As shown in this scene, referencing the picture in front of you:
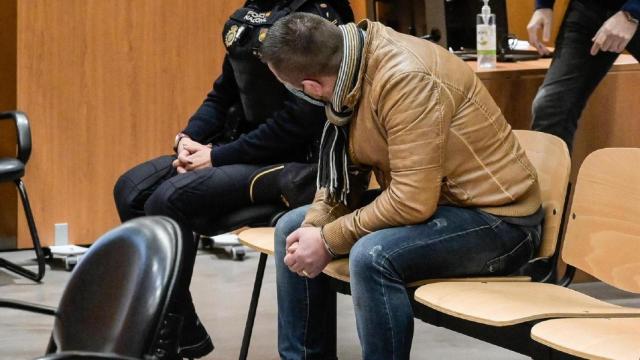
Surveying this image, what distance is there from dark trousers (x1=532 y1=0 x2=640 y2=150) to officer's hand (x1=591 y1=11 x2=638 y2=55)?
0.32 feet

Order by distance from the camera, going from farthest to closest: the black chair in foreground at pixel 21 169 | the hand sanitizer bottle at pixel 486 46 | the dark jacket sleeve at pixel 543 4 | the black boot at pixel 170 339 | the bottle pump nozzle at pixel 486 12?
the black chair in foreground at pixel 21 169, the bottle pump nozzle at pixel 486 12, the hand sanitizer bottle at pixel 486 46, the dark jacket sleeve at pixel 543 4, the black boot at pixel 170 339

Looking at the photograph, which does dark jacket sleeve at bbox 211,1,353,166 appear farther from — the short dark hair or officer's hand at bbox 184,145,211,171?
the short dark hair

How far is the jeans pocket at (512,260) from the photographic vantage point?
249 centimetres

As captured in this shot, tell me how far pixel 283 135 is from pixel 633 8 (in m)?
1.07

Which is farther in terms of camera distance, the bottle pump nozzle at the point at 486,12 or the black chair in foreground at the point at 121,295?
the bottle pump nozzle at the point at 486,12

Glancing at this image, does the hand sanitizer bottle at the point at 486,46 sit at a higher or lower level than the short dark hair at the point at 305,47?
lower

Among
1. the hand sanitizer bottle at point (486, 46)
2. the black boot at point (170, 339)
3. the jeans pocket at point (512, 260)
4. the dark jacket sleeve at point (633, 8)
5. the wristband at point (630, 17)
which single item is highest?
the dark jacket sleeve at point (633, 8)

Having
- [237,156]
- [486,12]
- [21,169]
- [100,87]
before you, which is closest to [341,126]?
[237,156]

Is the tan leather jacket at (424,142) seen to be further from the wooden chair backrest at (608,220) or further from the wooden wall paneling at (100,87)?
the wooden wall paneling at (100,87)

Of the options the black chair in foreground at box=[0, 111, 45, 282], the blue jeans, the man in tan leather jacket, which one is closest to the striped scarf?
the man in tan leather jacket

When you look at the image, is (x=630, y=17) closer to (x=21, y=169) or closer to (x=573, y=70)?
Answer: (x=573, y=70)

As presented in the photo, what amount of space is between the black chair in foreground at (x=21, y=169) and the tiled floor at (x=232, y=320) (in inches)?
1.9

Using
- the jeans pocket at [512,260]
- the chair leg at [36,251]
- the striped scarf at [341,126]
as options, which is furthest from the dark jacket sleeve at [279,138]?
the chair leg at [36,251]

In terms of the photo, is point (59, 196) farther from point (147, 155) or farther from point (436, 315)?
point (436, 315)
